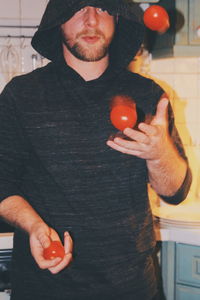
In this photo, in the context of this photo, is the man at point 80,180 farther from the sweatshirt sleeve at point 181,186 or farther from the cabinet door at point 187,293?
the cabinet door at point 187,293

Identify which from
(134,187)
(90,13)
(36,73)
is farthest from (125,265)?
(90,13)

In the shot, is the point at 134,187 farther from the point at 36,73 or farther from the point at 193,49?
the point at 193,49

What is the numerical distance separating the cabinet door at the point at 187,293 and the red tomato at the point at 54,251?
97 cm

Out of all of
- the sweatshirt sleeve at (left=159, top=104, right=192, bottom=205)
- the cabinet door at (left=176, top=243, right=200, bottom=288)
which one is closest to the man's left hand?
the sweatshirt sleeve at (left=159, top=104, right=192, bottom=205)

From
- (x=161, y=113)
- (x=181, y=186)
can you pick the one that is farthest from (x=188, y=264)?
(x=161, y=113)

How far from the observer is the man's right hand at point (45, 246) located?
938mm

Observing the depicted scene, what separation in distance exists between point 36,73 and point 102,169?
14.1 inches

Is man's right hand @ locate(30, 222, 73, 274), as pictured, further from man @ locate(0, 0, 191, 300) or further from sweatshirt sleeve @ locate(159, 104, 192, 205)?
sweatshirt sleeve @ locate(159, 104, 192, 205)

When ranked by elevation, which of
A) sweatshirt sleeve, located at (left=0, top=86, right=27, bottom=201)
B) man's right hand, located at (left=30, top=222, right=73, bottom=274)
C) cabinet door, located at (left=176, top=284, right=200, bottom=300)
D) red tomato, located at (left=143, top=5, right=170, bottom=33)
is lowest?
cabinet door, located at (left=176, top=284, right=200, bottom=300)

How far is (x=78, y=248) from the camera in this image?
115 centimetres

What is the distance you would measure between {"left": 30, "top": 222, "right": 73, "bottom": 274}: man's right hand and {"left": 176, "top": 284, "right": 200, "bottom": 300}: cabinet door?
928 millimetres

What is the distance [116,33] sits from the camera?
148cm

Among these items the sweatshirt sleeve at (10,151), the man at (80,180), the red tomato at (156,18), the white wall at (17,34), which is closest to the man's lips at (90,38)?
the man at (80,180)

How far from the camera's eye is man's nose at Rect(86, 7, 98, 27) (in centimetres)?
125
